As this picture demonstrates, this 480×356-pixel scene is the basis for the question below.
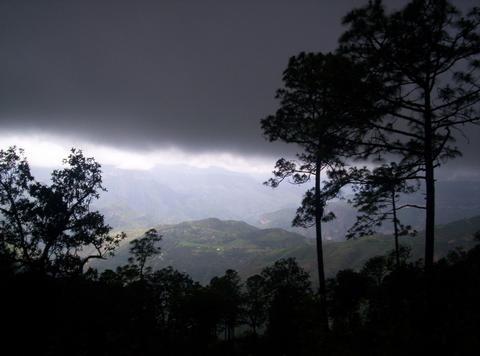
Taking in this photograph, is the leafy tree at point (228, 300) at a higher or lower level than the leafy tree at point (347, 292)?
lower

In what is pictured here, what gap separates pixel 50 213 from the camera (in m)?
23.0

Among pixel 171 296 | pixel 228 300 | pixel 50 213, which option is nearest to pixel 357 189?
pixel 50 213

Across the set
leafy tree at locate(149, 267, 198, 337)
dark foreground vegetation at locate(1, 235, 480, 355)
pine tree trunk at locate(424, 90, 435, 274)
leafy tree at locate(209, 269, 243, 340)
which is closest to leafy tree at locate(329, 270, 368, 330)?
dark foreground vegetation at locate(1, 235, 480, 355)

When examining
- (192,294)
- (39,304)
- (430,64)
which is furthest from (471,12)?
(192,294)

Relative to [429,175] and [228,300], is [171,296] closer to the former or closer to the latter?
[228,300]

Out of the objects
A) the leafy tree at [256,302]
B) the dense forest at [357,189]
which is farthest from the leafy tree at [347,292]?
the leafy tree at [256,302]

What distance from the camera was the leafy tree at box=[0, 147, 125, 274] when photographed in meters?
22.2

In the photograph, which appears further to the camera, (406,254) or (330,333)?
(406,254)

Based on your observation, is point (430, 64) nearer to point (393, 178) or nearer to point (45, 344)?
point (393, 178)

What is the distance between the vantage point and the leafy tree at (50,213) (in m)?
22.2

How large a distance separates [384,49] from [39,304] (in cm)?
1796

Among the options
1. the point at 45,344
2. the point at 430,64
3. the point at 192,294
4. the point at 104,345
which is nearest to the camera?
the point at 430,64

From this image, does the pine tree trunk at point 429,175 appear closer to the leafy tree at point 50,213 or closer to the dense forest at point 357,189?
the dense forest at point 357,189

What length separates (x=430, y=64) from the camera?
27.5 feet
